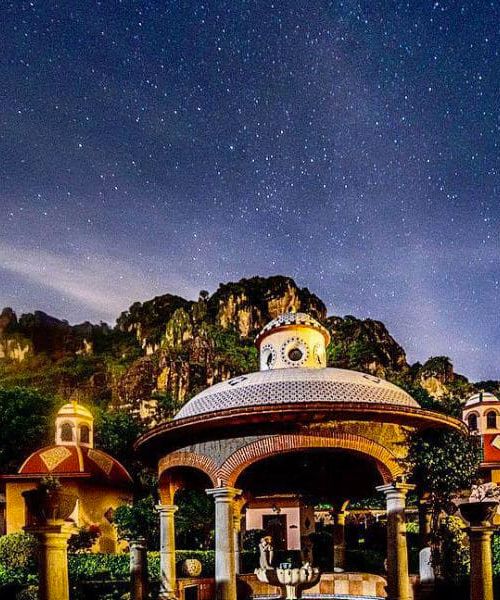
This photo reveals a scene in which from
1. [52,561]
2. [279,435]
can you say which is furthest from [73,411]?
[52,561]

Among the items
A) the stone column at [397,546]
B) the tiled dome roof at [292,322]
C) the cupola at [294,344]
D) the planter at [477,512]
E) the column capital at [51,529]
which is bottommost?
the stone column at [397,546]

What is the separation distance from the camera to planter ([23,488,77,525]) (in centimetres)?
804

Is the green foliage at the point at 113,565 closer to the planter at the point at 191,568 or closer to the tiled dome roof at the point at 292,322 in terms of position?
the planter at the point at 191,568

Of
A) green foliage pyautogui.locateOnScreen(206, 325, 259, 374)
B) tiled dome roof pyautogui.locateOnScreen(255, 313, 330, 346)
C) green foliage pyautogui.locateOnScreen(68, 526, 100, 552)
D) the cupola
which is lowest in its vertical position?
green foliage pyautogui.locateOnScreen(68, 526, 100, 552)

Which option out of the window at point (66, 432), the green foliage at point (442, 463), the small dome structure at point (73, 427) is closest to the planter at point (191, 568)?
the green foliage at point (442, 463)

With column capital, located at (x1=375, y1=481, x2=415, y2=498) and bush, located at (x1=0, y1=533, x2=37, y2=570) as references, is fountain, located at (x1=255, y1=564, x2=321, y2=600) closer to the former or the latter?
column capital, located at (x1=375, y1=481, x2=415, y2=498)

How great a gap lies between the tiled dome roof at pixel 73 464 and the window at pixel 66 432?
2949 millimetres

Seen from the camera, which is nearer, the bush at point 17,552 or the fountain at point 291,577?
the fountain at point 291,577

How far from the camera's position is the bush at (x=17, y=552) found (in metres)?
20.9

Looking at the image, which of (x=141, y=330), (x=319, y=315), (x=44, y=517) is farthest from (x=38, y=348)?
(x=44, y=517)

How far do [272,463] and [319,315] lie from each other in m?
65.3

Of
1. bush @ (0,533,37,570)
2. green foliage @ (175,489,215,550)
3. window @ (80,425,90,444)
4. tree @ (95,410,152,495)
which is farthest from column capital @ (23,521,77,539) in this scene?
tree @ (95,410,152,495)

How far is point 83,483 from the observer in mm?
28109

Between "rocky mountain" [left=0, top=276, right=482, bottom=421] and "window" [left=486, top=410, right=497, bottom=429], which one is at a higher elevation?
"rocky mountain" [left=0, top=276, right=482, bottom=421]
